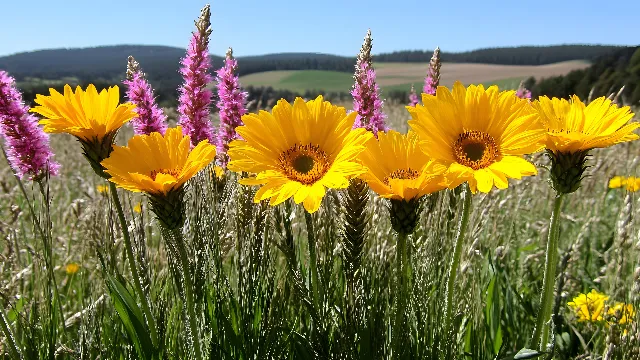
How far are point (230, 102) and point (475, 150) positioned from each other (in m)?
1.32

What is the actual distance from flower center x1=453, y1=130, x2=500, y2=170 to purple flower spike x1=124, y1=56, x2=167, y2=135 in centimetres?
129

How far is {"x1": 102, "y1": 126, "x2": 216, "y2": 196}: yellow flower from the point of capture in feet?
4.87

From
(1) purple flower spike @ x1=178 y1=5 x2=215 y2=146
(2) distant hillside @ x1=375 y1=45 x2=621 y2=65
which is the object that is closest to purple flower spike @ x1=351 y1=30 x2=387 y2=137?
(1) purple flower spike @ x1=178 y1=5 x2=215 y2=146

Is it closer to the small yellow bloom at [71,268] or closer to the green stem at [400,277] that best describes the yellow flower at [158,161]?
the green stem at [400,277]

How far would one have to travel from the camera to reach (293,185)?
1458 mm

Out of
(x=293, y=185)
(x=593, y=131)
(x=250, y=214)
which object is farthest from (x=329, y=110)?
(x=593, y=131)

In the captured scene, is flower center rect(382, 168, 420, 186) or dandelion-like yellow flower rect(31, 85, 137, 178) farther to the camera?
dandelion-like yellow flower rect(31, 85, 137, 178)

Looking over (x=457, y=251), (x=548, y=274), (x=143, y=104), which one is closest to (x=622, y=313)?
(x=548, y=274)

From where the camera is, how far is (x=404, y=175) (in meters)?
1.56

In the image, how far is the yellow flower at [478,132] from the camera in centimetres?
139

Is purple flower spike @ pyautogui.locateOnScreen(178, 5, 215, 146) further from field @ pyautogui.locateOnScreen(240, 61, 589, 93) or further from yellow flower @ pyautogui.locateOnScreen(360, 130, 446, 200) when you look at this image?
field @ pyautogui.locateOnScreen(240, 61, 589, 93)

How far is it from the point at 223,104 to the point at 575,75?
21.5m

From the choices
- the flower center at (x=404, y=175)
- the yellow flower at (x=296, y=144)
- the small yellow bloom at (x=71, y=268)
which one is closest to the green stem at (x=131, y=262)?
the yellow flower at (x=296, y=144)

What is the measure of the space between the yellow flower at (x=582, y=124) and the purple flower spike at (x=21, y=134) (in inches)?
69.2
